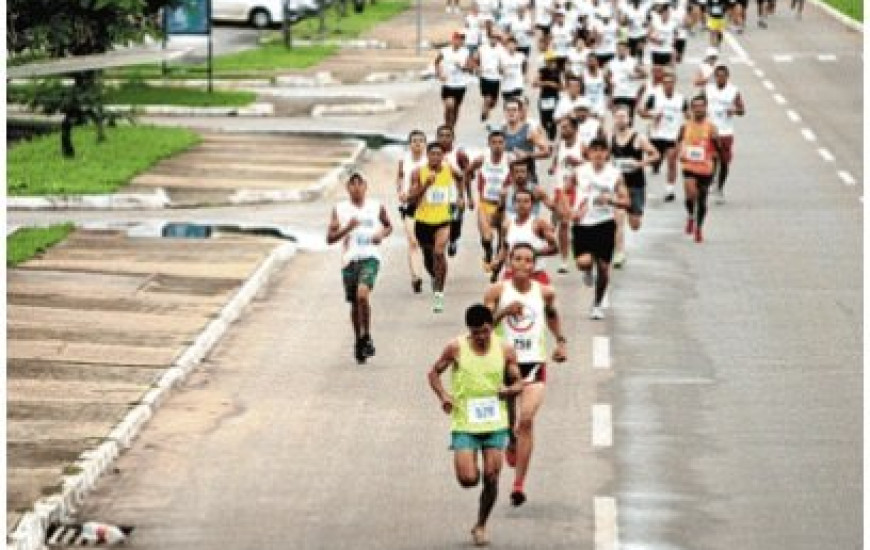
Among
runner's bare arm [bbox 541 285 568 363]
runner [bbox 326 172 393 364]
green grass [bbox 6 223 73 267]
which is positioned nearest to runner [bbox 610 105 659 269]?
runner [bbox 326 172 393 364]

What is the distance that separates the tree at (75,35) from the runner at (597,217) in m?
15.3

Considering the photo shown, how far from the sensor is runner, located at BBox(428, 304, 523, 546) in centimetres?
1623

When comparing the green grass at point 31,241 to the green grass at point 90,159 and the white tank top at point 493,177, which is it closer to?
the green grass at point 90,159

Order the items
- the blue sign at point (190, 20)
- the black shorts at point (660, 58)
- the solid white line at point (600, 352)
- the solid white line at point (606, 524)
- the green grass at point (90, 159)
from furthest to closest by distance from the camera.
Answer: the black shorts at point (660, 58) < the blue sign at point (190, 20) < the green grass at point (90, 159) < the solid white line at point (600, 352) < the solid white line at point (606, 524)

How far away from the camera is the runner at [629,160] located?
2764 centimetres

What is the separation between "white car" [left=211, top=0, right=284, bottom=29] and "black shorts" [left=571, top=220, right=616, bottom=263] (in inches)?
1712

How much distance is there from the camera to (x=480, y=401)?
640 inches

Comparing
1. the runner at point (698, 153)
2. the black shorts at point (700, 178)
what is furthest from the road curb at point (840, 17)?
the black shorts at point (700, 178)

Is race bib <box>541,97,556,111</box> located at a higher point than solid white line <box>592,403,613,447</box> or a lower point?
lower

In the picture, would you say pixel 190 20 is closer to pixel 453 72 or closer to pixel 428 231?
pixel 453 72

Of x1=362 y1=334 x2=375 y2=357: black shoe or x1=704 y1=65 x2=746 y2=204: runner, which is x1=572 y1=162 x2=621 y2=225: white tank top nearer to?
x1=362 y1=334 x2=375 y2=357: black shoe

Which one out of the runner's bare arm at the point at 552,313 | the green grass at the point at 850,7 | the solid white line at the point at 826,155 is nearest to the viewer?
the runner's bare arm at the point at 552,313

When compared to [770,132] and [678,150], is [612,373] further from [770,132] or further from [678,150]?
[770,132]

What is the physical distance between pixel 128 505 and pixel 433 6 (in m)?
61.2
